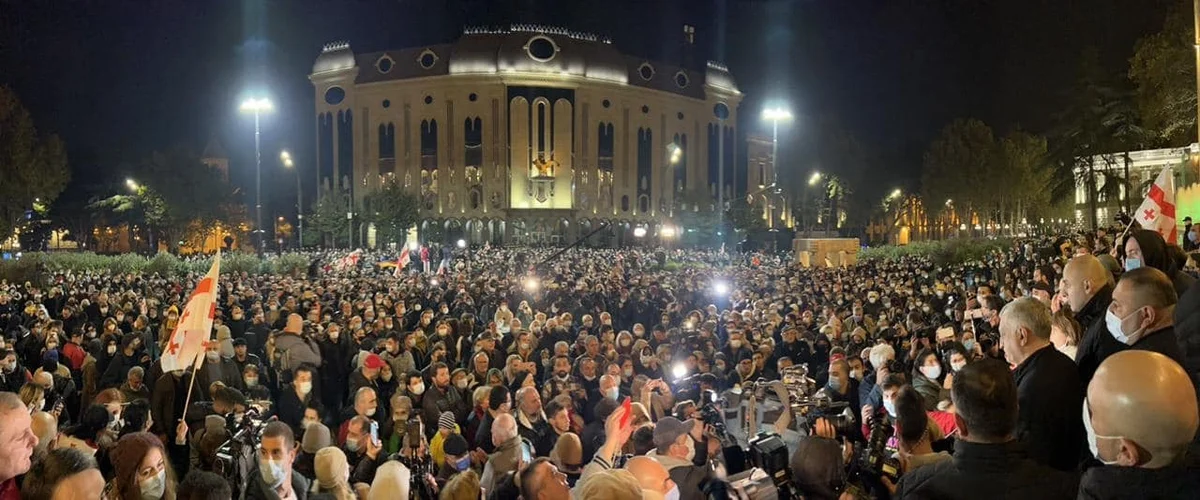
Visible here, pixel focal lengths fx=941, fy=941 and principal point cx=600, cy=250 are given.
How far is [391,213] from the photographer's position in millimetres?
76562

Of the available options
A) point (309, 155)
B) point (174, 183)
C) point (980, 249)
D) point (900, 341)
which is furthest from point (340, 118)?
point (900, 341)

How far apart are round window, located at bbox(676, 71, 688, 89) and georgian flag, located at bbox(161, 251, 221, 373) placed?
87.0 metres

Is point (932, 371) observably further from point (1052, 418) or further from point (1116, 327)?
point (1052, 418)

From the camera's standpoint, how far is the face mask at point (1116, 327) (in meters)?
4.33

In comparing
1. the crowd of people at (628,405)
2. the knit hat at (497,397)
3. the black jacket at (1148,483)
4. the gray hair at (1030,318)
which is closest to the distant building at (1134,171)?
the crowd of people at (628,405)

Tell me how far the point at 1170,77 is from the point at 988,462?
119 feet

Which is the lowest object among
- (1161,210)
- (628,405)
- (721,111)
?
(628,405)

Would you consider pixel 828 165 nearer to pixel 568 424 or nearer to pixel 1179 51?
pixel 1179 51

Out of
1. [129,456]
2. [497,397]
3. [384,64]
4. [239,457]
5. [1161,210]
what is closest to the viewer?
[129,456]

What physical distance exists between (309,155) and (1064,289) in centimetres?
9264

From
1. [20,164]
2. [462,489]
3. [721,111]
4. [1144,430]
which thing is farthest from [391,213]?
[1144,430]

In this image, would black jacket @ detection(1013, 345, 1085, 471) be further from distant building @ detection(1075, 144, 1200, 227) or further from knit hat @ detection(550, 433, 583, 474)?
distant building @ detection(1075, 144, 1200, 227)

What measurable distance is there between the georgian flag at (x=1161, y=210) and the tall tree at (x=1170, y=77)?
24.2 meters

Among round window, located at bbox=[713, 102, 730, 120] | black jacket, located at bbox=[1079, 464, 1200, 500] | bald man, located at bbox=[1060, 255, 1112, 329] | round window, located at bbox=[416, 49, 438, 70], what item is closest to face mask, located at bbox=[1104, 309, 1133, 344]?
bald man, located at bbox=[1060, 255, 1112, 329]
